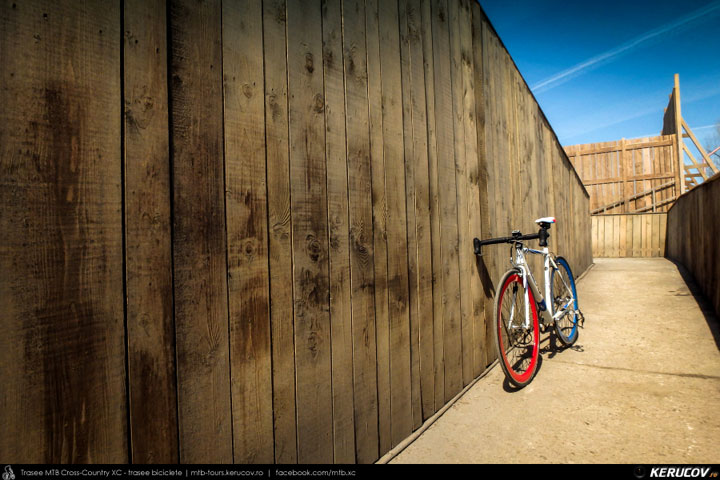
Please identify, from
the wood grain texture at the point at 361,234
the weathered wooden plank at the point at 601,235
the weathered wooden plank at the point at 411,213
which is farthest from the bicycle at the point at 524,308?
the weathered wooden plank at the point at 601,235

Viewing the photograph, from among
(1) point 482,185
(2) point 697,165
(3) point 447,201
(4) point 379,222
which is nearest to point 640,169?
(2) point 697,165

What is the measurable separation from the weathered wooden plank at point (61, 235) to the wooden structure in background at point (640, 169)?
15.1 metres

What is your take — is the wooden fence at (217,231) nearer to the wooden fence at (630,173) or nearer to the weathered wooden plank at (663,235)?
the weathered wooden plank at (663,235)

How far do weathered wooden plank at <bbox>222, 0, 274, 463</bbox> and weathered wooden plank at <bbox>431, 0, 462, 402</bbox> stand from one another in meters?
1.39

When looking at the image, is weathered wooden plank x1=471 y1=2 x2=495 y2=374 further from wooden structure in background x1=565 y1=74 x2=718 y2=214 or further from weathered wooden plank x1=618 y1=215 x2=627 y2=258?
wooden structure in background x1=565 y1=74 x2=718 y2=214

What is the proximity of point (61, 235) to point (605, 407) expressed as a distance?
2.86m

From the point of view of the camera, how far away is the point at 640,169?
12.5m

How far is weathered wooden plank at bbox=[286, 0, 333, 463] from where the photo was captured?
138cm

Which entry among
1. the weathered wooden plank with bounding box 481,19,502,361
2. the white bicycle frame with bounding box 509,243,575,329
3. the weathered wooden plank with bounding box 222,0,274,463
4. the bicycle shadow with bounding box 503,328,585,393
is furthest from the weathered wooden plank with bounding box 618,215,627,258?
the weathered wooden plank with bounding box 222,0,274,463

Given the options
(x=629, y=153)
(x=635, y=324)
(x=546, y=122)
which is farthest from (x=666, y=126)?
(x=635, y=324)

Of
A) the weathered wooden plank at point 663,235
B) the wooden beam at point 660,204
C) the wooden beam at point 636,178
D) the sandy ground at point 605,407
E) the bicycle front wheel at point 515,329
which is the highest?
the wooden beam at point 636,178

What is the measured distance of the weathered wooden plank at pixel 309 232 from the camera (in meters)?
1.38

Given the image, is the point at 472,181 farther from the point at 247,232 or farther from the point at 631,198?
the point at 631,198

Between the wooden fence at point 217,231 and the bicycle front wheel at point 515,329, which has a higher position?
the wooden fence at point 217,231
